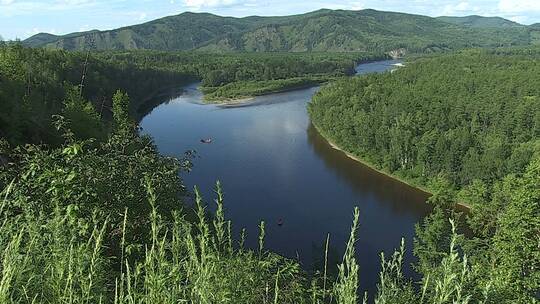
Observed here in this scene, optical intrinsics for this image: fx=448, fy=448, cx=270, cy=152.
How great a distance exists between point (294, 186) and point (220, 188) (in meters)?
46.5

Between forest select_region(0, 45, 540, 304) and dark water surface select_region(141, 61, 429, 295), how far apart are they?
3466 mm

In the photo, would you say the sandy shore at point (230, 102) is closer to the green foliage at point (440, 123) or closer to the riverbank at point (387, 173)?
the green foliage at point (440, 123)

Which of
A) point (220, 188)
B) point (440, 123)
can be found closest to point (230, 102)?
point (440, 123)

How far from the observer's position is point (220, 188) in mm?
4105

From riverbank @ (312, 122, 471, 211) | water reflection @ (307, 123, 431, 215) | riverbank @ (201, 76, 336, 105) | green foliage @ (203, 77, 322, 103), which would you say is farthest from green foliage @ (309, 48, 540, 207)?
green foliage @ (203, 77, 322, 103)

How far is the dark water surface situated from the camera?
37562 mm

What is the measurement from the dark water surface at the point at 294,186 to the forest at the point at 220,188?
136 inches

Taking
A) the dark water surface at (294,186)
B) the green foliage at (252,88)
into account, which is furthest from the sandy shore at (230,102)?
the dark water surface at (294,186)

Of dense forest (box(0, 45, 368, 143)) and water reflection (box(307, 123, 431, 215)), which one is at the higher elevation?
dense forest (box(0, 45, 368, 143))

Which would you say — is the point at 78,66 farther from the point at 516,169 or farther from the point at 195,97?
the point at 516,169

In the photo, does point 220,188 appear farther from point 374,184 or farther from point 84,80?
point 84,80

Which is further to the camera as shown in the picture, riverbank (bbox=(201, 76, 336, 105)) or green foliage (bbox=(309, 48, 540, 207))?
riverbank (bbox=(201, 76, 336, 105))

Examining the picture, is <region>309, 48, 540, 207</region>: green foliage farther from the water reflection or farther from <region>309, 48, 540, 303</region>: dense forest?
the water reflection

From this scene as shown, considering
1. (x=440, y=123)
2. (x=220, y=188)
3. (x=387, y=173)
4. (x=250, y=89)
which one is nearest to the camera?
(x=220, y=188)
